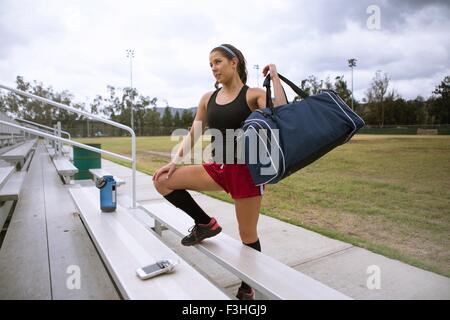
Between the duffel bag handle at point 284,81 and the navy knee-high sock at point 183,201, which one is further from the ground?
the duffel bag handle at point 284,81

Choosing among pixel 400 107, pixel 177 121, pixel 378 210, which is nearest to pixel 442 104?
pixel 400 107

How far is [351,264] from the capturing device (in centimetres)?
272

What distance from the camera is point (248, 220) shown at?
76.7 inches

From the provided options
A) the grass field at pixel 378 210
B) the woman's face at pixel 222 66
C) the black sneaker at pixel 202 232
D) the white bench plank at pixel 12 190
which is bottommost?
the grass field at pixel 378 210

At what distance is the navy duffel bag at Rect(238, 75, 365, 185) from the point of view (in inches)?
60.9

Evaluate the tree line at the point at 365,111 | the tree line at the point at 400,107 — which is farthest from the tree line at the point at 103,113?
the tree line at the point at 400,107

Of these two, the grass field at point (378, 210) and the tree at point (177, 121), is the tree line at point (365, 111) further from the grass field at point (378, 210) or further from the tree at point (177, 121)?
the grass field at point (378, 210)

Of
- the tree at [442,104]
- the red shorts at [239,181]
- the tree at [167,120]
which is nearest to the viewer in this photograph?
the red shorts at [239,181]

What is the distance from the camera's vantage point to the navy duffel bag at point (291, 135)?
1.55m

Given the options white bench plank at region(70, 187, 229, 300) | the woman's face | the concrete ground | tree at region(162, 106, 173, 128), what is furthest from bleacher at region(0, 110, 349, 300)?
tree at region(162, 106, 173, 128)

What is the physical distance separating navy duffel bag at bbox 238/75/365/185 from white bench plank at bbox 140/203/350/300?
539 millimetres

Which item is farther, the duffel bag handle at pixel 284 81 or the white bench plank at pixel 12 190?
the white bench plank at pixel 12 190

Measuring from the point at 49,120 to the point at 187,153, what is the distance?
62433 mm

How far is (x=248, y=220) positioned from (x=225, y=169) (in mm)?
360
